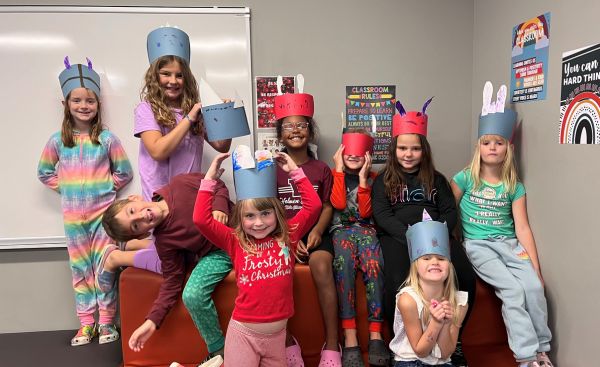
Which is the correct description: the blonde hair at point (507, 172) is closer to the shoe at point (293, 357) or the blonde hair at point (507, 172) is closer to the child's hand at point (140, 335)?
the shoe at point (293, 357)

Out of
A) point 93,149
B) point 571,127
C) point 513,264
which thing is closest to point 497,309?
point 513,264

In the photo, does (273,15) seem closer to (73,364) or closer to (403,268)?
(403,268)

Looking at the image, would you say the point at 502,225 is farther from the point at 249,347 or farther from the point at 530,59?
the point at 249,347

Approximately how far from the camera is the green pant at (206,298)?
5.31 feet

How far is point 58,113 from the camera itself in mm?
2156

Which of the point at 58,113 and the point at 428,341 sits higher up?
the point at 58,113

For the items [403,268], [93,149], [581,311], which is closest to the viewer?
[581,311]

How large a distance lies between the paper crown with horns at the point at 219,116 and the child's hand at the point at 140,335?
2.46 feet

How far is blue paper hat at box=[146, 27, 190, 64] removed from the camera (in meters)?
1.83

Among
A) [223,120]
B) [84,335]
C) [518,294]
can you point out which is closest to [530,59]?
[518,294]

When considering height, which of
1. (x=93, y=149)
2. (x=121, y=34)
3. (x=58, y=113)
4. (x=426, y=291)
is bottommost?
(x=426, y=291)

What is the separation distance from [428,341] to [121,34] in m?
2.00

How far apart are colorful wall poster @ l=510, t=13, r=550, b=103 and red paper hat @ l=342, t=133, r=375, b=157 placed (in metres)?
0.72

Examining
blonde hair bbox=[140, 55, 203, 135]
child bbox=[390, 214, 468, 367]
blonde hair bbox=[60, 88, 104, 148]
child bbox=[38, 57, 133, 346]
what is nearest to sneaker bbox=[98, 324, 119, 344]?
child bbox=[38, 57, 133, 346]
